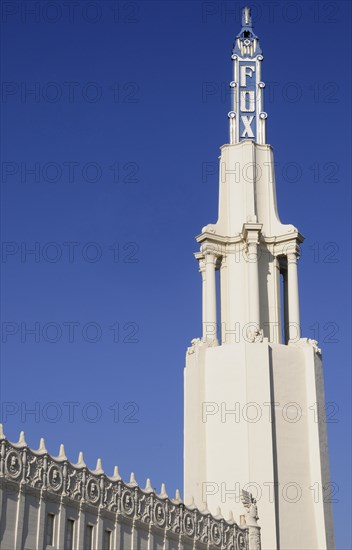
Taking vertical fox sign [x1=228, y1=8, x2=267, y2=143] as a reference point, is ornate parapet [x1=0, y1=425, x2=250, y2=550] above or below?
below

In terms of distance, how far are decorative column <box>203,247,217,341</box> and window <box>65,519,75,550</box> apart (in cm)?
2461

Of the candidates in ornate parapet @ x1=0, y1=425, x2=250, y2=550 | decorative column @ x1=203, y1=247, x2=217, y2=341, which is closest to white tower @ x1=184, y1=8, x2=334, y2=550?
decorative column @ x1=203, y1=247, x2=217, y2=341

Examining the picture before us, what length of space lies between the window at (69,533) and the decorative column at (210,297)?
2461 centimetres

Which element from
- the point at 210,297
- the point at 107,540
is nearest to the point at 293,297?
the point at 210,297

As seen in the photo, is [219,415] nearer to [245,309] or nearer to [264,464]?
[264,464]

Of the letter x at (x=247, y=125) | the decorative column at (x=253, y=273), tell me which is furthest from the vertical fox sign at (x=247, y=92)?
the decorative column at (x=253, y=273)

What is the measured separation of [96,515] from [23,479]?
17.0 ft

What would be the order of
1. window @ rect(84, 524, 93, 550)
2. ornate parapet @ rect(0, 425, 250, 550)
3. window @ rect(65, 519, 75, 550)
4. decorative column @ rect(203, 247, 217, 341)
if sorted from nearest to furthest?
ornate parapet @ rect(0, 425, 250, 550) → window @ rect(65, 519, 75, 550) → window @ rect(84, 524, 93, 550) → decorative column @ rect(203, 247, 217, 341)

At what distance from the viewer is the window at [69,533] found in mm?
38750

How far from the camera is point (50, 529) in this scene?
125 ft

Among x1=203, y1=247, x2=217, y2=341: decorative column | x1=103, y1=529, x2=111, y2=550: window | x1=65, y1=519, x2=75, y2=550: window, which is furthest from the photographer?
x1=203, y1=247, x2=217, y2=341: decorative column

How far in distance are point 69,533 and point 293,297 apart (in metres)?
28.6

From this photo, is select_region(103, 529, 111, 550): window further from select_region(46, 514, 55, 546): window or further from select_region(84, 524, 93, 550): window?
select_region(46, 514, 55, 546): window

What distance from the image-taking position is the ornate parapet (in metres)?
36.5
